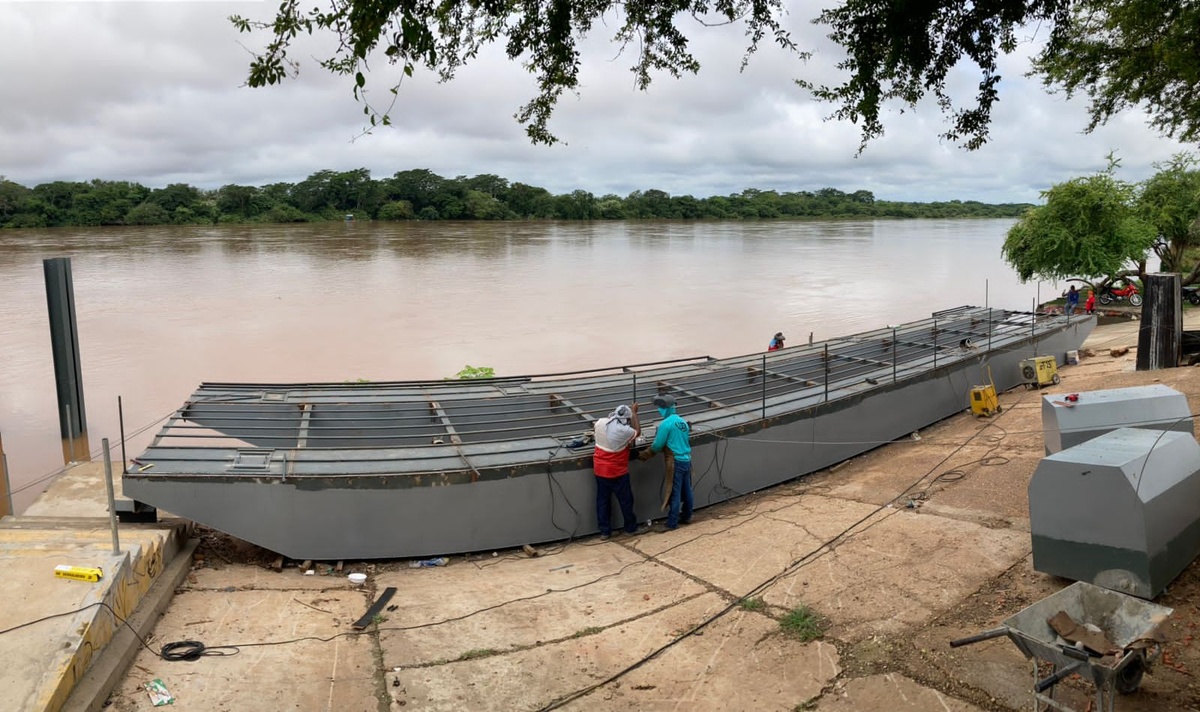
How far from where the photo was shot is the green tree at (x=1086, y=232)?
1113 inches

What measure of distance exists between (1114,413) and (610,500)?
5.22 metres

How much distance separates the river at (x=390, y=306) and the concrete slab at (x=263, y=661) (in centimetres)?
859

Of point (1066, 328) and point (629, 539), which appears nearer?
point (629, 539)

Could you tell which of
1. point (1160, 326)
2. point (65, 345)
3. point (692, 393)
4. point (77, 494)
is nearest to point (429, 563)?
point (77, 494)

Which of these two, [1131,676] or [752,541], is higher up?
[1131,676]

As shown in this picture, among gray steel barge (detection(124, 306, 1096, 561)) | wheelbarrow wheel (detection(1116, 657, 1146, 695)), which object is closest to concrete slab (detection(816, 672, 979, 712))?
wheelbarrow wheel (detection(1116, 657, 1146, 695))

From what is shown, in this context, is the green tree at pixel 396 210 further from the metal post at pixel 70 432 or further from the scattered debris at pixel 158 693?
the scattered debris at pixel 158 693

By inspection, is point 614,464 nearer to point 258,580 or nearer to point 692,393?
point 692,393

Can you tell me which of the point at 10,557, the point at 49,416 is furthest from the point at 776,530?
the point at 49,416

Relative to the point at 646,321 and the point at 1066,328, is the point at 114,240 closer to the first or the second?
the point at 646,321

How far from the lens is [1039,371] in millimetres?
16281

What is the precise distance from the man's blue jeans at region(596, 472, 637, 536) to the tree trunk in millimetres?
11880

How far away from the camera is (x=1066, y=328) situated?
735 inches

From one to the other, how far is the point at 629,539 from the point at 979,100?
5.52 metres
